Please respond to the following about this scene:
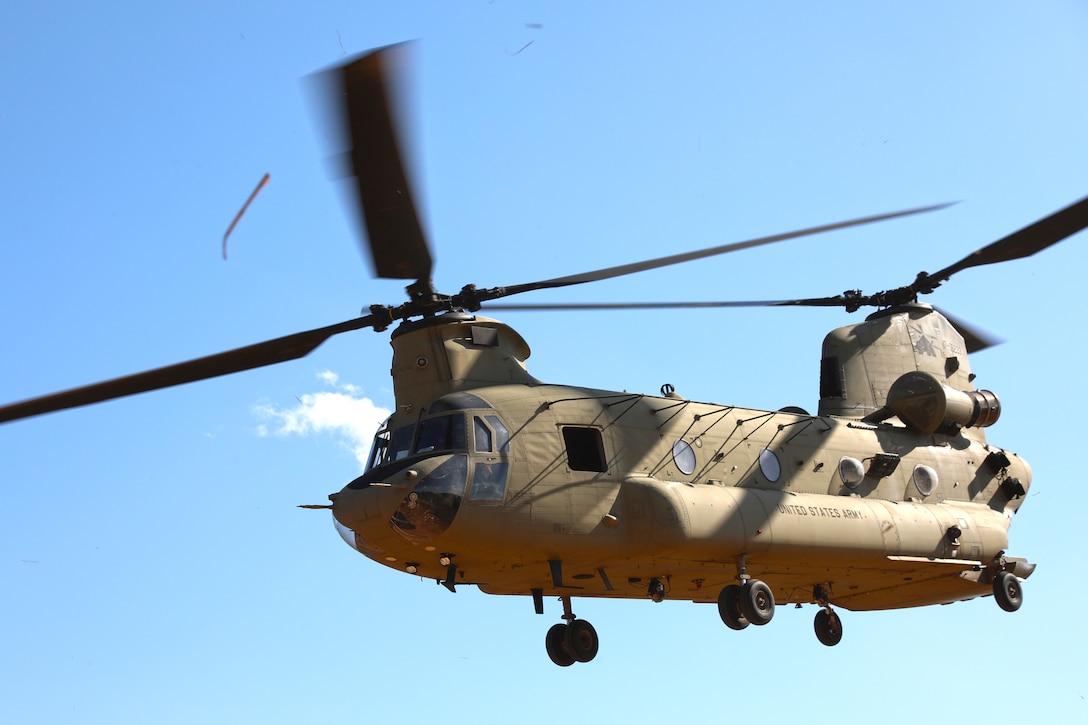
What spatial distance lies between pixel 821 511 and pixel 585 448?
4.01m

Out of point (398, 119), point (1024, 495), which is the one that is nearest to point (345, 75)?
point (398, 119)

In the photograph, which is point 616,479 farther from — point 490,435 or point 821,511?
point 821,511

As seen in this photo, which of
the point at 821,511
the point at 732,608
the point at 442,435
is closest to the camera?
the point at 442,435

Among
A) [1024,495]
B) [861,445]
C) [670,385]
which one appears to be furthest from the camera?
[1024,495]

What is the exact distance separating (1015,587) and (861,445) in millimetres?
3710

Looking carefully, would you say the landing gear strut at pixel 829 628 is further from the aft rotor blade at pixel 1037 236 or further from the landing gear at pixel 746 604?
the aft rotor blade at pixel 1037 236

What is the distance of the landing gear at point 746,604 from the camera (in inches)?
711

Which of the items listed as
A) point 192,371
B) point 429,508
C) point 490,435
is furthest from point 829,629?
point 192,371

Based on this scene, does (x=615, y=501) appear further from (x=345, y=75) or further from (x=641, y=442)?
(x=345, y=75)

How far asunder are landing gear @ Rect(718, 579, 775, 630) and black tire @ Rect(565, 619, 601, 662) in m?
2.00

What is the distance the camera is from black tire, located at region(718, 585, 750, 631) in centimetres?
1826

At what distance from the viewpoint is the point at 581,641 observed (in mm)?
18703

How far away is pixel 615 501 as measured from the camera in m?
17.7

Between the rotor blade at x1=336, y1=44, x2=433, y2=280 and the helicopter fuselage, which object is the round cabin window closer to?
the helicopter fuselage
